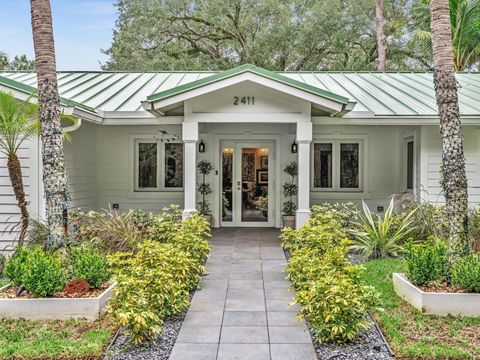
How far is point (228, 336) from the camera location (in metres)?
4.68

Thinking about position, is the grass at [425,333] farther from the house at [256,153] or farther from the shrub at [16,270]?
the house at [256,153]

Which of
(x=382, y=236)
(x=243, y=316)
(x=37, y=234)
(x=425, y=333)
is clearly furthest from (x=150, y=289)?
(x=382, y=236)

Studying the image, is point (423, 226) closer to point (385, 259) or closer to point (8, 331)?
point (385, 259)

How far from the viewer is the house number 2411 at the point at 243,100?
914 cm

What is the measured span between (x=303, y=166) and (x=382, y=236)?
2110 mm

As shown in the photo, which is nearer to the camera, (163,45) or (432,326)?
(432,326)

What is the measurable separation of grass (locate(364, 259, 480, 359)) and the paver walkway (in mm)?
907

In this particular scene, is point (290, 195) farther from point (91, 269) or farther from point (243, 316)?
point (91, 269)

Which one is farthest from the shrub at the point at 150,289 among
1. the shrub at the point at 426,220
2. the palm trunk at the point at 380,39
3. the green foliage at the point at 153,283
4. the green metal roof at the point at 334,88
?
the palm trunk at the point at 380,39

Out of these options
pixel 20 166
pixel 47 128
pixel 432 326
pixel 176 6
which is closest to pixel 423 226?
pixel 432 326

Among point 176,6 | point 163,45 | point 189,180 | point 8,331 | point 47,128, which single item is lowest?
point 8,331

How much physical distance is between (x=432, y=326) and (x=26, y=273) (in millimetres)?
4578

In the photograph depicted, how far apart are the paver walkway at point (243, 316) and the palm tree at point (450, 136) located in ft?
7.49

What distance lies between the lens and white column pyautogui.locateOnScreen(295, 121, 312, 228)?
9156 millimetres
